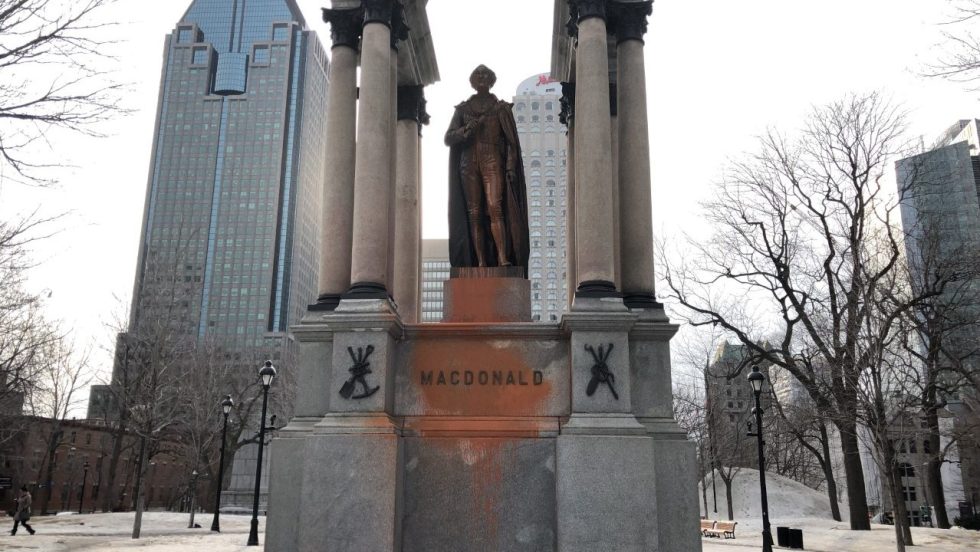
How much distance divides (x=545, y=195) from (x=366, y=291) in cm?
12839

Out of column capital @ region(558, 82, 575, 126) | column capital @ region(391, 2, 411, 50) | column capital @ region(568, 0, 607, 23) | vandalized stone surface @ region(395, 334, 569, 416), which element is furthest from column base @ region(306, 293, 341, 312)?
column capital @ region(568, 0, 607, 23)

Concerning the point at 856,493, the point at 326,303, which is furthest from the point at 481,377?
the point at 856,493

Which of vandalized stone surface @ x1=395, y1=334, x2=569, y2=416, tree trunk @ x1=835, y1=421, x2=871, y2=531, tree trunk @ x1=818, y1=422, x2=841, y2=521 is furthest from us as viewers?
tree trunk @ x1=818, y1=422, x2=841, y2=521

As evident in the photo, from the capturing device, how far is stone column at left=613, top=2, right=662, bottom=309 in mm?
12234

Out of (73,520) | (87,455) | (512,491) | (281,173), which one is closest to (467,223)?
(512,491)

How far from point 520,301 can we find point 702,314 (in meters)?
21.5

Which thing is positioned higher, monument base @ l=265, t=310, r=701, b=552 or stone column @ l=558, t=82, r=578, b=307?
stone column @ l=558, t=82, r=578, b=307

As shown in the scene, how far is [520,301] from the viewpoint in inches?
471

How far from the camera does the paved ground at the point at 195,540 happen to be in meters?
21.1

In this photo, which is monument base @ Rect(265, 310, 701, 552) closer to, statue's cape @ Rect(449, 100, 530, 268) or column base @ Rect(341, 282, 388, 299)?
column base @ Rect(341, 282, 388, 299)

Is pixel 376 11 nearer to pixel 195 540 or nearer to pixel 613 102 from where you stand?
pixel 613 102

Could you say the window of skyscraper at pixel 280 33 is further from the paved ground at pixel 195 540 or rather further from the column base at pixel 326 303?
the column base at pixel 326 303

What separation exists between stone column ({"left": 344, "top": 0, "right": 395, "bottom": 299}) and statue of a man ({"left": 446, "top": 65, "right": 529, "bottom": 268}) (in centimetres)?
144

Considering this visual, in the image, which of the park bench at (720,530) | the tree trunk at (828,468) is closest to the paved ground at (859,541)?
the park bench at (720,530)
